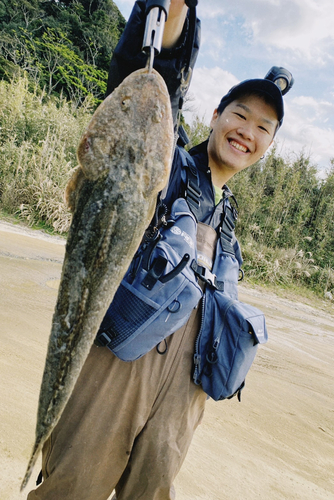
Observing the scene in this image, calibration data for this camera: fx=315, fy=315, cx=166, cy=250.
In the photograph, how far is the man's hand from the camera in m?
1.11

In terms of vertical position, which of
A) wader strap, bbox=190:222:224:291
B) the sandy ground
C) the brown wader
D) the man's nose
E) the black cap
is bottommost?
the sandy ground

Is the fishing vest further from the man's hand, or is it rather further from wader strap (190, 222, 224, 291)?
the man's hand

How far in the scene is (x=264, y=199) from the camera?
Result: 14.8 metres

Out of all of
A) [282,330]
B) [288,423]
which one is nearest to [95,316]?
[288,423]

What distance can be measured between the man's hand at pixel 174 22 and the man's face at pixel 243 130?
79 centimetres

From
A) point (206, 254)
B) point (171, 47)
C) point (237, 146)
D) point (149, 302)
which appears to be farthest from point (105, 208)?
point (237, 146)

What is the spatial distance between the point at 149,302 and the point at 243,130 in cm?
123

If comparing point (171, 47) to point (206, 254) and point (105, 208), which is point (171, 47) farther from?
point (206, 254)

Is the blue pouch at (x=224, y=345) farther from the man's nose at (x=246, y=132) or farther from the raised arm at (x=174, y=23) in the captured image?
the raised arm at (x=174, y=23)

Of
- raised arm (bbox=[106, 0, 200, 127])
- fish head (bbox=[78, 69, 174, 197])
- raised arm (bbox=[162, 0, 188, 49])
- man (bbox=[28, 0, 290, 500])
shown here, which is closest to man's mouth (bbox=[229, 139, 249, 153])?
man (bbox=[28, 0, 290, 500])

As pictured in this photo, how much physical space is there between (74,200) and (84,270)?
0.76 feet

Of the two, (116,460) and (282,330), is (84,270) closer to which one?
(116,460)

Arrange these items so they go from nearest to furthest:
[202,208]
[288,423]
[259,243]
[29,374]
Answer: [202,208] < [29,374] < [288,423] < [259,243]

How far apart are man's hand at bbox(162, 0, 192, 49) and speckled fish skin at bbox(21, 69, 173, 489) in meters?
0.32
